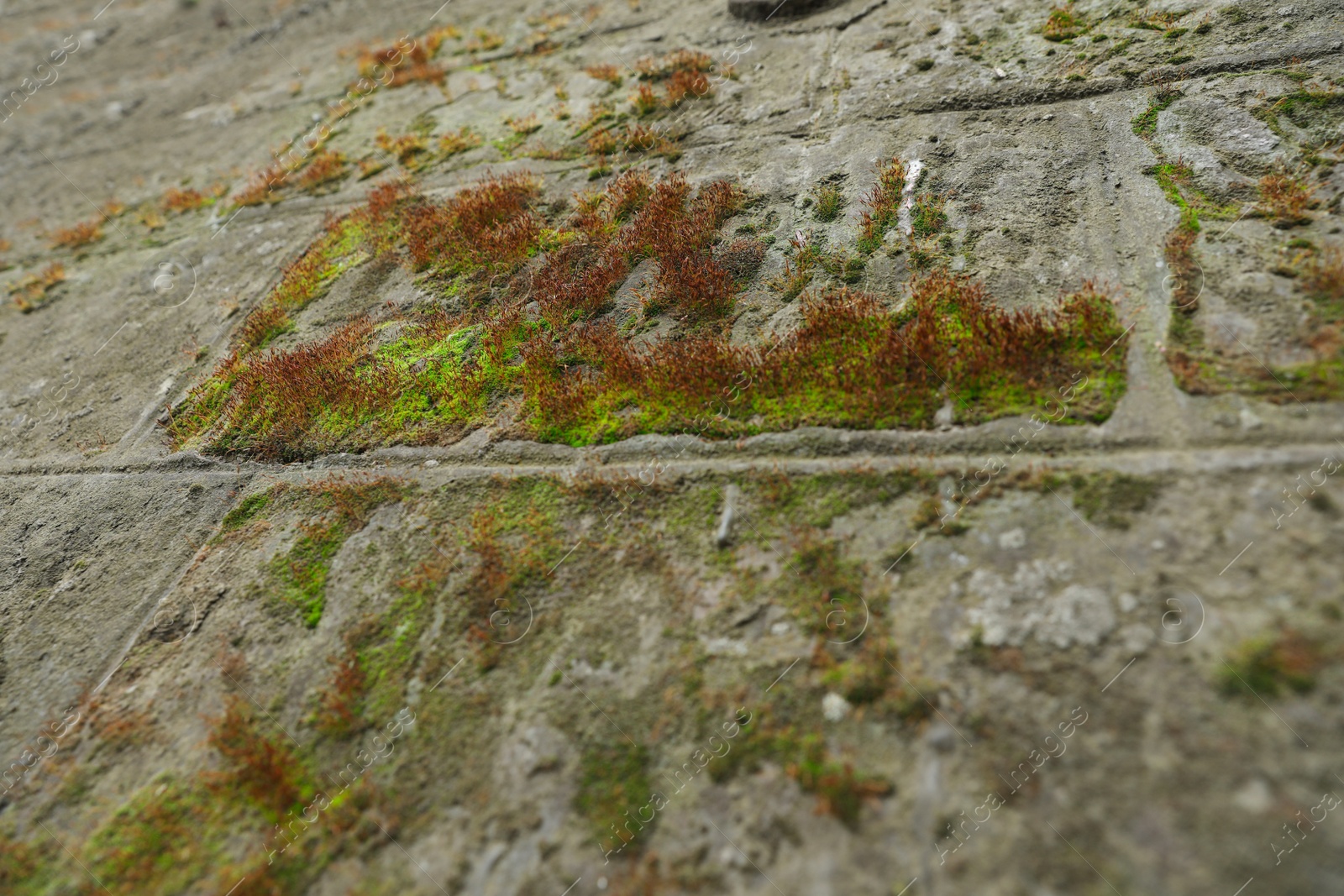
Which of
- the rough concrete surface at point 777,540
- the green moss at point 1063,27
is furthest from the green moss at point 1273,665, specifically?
the green moss at point 1063,27

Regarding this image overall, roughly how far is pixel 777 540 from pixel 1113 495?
1536 millimetres

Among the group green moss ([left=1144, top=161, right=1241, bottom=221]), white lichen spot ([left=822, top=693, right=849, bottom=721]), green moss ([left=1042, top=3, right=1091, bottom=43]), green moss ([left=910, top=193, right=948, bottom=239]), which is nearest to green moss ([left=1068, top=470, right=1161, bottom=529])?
white lichen spot ([left=822, top=693, right=849, bottom=721])

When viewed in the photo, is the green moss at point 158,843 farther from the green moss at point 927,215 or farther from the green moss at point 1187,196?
the green moss at point 1187,196

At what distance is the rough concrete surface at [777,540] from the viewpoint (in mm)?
2785

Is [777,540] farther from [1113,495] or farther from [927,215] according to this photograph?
[927,215]

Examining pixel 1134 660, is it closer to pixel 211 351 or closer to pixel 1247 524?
pixel 1247 524

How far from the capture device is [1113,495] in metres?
3.36

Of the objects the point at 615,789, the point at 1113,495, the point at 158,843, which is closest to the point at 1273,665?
the point at 1113,495

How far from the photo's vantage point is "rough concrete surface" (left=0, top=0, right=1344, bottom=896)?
9.14ft

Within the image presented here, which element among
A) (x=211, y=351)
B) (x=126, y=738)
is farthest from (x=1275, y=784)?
(x=211, y=351)

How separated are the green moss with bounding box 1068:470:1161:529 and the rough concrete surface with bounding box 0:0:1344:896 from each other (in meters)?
0.02

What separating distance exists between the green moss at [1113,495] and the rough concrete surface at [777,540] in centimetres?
2

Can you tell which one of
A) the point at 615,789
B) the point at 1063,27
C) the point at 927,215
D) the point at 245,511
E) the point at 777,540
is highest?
the point at 1063,27

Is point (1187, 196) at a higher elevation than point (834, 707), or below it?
higher
